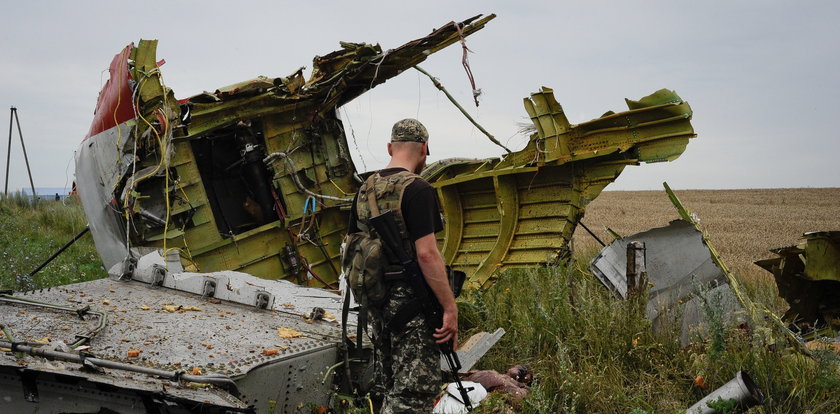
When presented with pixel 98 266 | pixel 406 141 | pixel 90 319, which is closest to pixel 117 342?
pixel 90 319

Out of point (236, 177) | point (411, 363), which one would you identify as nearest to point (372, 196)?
point (411, 363)

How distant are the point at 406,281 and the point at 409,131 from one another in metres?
0.86

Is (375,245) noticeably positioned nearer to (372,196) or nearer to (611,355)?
(372,196)

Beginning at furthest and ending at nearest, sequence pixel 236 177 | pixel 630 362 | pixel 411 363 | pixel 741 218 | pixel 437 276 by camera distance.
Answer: pixel 741 218
pixel 236 177
pixel 630 362
pixel 411 363
pixel 437 276

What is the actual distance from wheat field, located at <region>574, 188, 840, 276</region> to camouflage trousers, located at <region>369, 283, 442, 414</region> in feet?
22.6

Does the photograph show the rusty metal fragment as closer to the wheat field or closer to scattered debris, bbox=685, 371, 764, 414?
scattered debris, bbox=685, 371, 764, 414

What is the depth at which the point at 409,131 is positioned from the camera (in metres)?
3.72

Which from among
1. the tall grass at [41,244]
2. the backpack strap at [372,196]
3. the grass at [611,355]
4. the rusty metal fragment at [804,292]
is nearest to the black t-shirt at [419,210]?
the backpack strap at [372,196]

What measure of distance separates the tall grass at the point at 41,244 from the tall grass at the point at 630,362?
6105 millimetres

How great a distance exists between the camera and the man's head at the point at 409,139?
373cm

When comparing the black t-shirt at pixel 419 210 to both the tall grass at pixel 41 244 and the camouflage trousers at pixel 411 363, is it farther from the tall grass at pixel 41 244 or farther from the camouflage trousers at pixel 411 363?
the tall grass at pixel 41 244

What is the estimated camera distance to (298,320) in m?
5.22

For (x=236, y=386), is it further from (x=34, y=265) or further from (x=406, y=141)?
(x=34, y=265)

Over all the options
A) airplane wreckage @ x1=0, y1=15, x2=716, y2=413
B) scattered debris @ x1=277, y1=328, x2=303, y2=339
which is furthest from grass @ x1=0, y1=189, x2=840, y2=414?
scattered debris @ x1=277, y1=328, x2=303, y2=339
